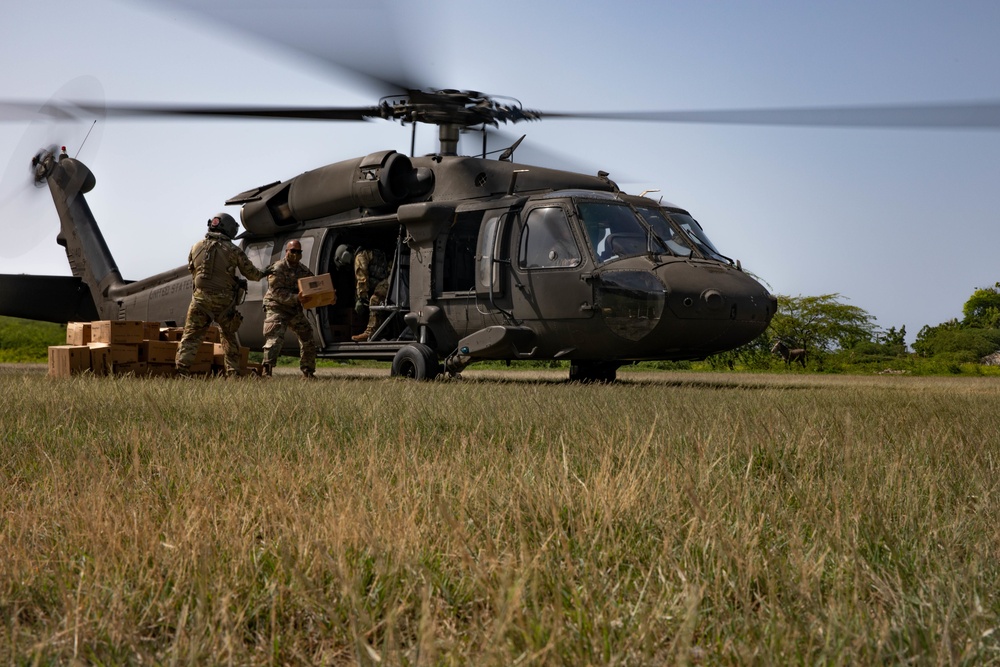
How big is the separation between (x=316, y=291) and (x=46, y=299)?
577 centimetres

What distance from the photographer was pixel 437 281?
1033 centimetres

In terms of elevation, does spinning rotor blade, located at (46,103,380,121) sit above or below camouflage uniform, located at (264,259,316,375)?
above

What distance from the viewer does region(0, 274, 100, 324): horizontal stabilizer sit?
13.4 metres

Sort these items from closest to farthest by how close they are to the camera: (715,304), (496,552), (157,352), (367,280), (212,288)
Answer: (496,552) < (715,304) < (212,288) < (157,352) < (367,280)

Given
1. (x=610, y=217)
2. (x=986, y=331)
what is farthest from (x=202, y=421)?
(x=986, y=331)

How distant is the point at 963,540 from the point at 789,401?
427 centimetres

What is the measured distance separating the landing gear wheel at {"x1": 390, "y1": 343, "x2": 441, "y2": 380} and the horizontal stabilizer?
6401 millimetres

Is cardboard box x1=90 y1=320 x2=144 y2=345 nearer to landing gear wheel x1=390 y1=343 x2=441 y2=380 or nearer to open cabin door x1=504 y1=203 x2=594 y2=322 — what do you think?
landing gear wheel x1=390 y1=343 x2=441 y2=380

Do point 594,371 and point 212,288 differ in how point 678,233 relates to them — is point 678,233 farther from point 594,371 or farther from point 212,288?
point 212,288

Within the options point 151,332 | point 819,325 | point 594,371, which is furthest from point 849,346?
point 151,332

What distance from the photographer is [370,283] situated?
1139cm

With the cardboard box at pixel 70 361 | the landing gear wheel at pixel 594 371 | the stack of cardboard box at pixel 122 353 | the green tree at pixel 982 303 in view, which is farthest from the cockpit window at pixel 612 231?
the green tree at pixel 982 303

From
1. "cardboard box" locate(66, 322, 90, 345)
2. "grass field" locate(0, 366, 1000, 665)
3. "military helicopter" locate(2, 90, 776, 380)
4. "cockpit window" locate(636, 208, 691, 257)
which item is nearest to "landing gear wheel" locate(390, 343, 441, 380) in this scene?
"military helicopter" locate(2, 90, 776, 380)

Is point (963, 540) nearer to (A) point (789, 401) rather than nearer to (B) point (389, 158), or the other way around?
(A) point (789, 401)
